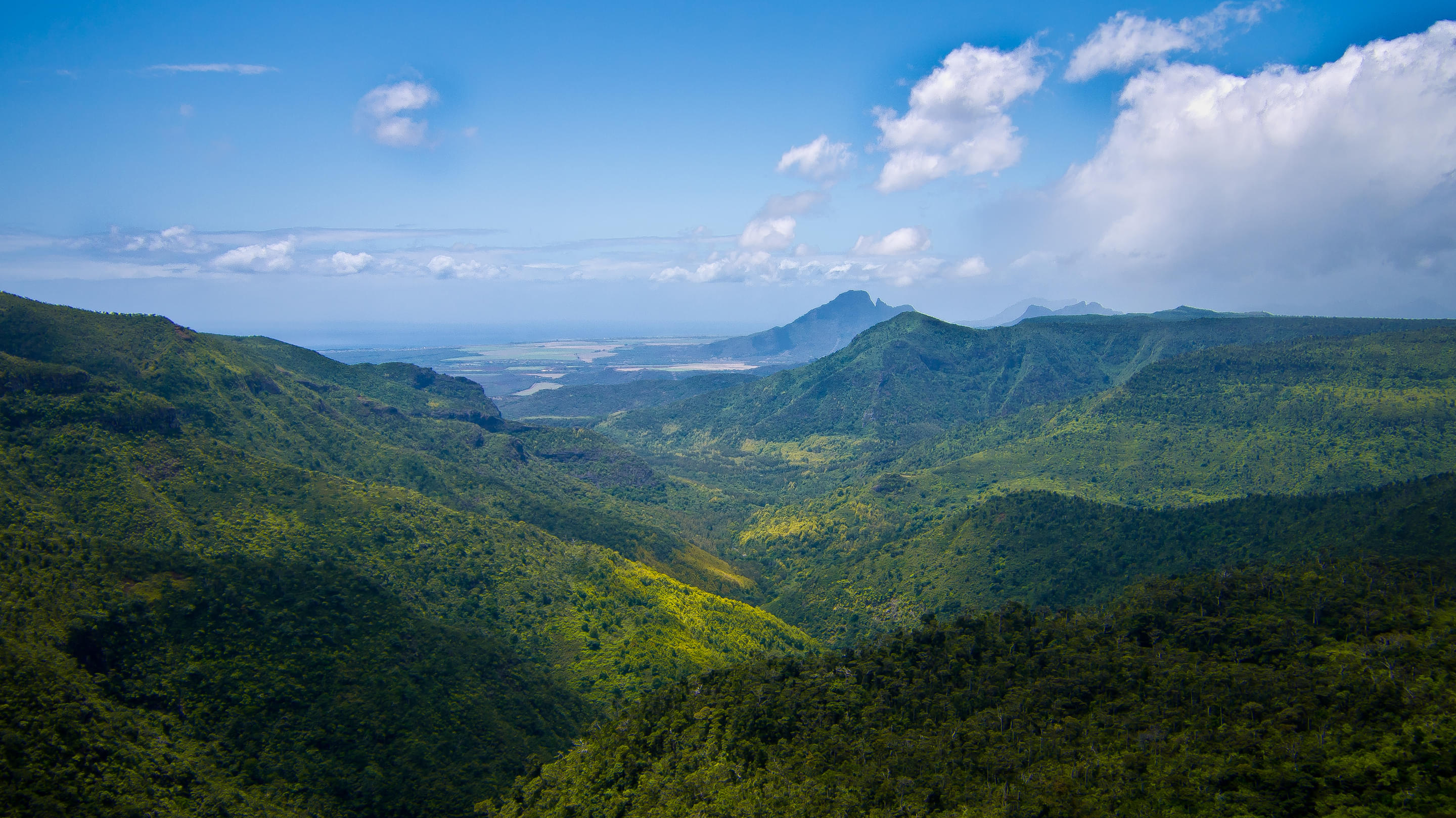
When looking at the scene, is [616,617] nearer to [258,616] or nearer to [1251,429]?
[258,616]

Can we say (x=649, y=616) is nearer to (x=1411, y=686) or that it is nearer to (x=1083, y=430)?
(x=1411, y=686)

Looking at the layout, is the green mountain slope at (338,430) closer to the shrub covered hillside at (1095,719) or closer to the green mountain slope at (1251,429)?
Result: the shrub covered hillside at (1095,719)

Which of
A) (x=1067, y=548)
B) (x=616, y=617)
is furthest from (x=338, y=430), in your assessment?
(x=1067, y=548)

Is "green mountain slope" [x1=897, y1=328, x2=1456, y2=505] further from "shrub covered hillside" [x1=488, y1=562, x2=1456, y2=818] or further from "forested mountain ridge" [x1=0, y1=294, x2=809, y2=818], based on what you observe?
"shrub covered hillside" [x1=488, y1=562, x2=1456, y2=818]

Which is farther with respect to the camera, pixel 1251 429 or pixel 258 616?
pixel 1251 429

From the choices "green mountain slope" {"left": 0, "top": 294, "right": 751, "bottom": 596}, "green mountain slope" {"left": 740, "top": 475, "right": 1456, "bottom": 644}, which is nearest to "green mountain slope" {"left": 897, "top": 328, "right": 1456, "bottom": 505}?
"green mountain slope" {"left": 740, "top": 475, "right": 1456, "bottom": 644}
